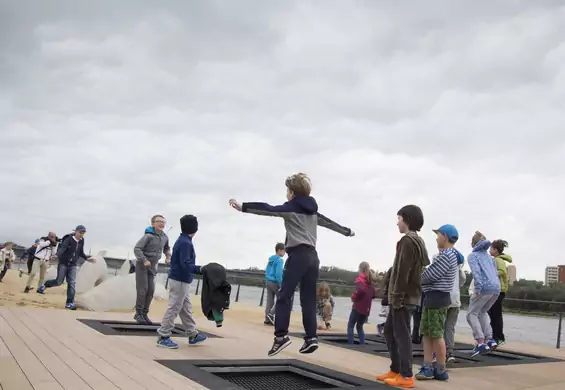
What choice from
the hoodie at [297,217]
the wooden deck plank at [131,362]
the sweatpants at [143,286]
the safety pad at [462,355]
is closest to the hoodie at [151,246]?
the sweatpants at [143,286]

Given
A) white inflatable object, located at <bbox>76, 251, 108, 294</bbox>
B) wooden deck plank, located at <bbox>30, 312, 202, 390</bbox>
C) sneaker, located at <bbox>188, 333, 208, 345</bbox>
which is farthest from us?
white inflatable object, located at <bbox>76, 251, 108, 294</bbox>

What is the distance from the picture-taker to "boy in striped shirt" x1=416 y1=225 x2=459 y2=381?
5.02 metres

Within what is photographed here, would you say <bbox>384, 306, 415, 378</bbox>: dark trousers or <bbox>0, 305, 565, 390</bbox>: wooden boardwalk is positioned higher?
<bbox>384, 306, 415, 378</bbox>: dark trousers

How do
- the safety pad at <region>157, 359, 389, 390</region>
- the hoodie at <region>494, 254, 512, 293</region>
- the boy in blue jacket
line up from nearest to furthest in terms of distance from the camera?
the safety pad at <region>157, 359, 389, 390</region>
the boy in blue jacket
the hoodie at <region>494, 254, 512, 293</region>

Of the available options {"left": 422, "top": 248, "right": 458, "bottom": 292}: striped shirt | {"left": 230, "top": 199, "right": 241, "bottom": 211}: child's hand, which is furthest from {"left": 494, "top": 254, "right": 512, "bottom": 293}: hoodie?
{"left": 230, "top": 199, "right": 241, "bottom": 211}: child's hand

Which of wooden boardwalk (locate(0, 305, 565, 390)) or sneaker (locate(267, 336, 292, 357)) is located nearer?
wooden boardwalk (locate(0, 305, 565, 390))

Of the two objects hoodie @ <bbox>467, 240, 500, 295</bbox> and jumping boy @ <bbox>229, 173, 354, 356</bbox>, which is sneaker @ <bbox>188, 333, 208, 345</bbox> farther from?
hoodie @ <bbox>467, 240, 500, 295</bbox>

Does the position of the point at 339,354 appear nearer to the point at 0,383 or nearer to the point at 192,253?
the point at 192,253

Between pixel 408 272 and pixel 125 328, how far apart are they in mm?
4196

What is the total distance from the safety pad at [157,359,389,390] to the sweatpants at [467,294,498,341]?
3.29m

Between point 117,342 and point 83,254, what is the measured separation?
5120 millimetres

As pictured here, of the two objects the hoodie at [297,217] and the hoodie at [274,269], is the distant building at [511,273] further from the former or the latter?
the hoodie at [297,217]

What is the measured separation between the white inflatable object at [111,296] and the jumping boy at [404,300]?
6848mm

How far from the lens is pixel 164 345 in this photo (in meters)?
→ 5.62
